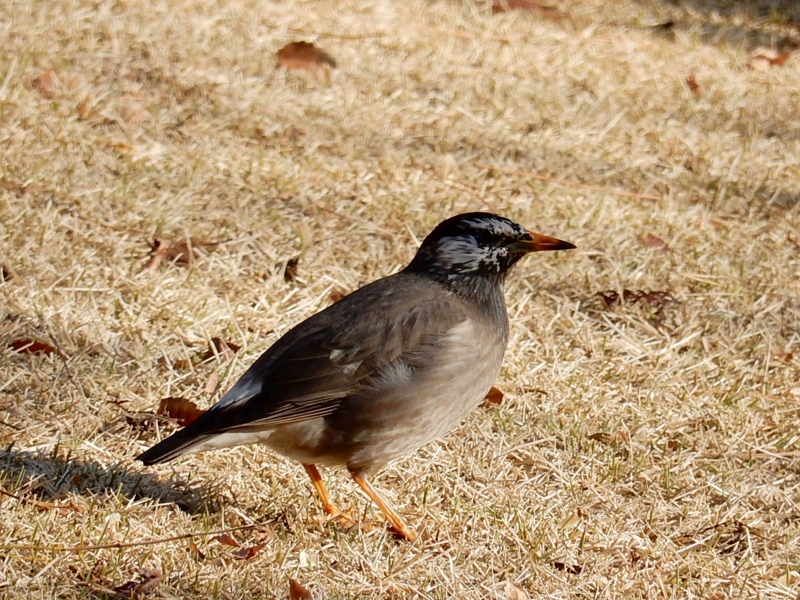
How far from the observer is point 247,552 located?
4008 millimetres

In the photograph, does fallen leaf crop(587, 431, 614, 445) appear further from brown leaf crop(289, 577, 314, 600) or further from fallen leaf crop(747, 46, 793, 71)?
fallen leaf crop(747, 46, 793, 71)

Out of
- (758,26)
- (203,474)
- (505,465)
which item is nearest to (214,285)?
(203,474)

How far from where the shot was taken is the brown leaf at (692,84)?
27.2 ft

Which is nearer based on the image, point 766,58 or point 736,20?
point 766,58

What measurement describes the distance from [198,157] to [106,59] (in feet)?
4.42

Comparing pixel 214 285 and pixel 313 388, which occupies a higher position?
pixel 313 388

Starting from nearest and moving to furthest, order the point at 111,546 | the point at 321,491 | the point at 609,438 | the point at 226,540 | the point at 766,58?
the point at 111,546 < the point at 226,540 < the point at 321,491 < the point at 609,438 < the point at 766,58

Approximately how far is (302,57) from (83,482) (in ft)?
14.3

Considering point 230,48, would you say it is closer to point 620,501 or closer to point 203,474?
point 203,474

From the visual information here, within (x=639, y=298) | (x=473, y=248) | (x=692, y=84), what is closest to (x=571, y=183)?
(x=639, y=298)

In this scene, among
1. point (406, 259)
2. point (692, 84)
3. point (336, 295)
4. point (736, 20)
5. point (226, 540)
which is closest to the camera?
point (226, 540)

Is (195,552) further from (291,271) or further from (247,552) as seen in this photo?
(291,271)

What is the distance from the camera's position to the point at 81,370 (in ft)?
16.3

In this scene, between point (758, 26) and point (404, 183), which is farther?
point (758, 26)
